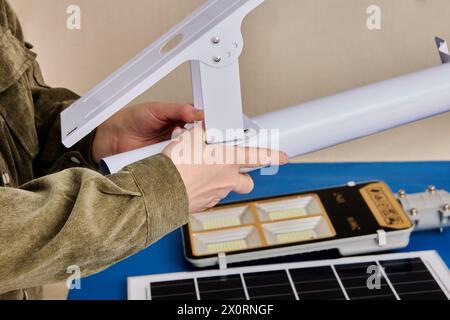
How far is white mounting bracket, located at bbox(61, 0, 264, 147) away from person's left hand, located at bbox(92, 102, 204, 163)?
0.55ft

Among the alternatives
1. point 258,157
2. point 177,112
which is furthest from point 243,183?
point 177,112

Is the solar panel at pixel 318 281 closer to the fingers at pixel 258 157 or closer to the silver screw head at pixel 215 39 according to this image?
the fingers at pixel 258 157

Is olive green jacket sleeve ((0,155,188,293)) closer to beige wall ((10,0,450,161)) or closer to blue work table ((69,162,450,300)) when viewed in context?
blue work table ((69,162,450,300))

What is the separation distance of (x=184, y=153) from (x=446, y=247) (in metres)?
0.52

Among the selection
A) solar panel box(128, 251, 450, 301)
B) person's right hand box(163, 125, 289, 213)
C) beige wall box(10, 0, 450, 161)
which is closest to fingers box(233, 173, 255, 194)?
person's right hand box(163, 125, 289, 213)

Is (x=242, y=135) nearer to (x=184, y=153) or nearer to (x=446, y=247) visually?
(x=184, y=153)

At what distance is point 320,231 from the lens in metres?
1.08

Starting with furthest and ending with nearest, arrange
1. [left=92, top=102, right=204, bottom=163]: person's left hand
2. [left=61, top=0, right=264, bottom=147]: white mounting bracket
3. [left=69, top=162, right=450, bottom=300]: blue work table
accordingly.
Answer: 1. [left=69, top=162, right=450, bottom=300]: blue work table
2. [left=92, top=102, right=204, bottom=163]: person's left hand
3. [left=61, top=0, right=264, bottom=147]: white mounting bracket

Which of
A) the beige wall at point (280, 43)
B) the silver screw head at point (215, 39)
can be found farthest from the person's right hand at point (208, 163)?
the beige wall at point (280, 43)

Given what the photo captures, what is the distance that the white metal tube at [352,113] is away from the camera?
805 mm

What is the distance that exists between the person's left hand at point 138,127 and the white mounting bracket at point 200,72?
17cm

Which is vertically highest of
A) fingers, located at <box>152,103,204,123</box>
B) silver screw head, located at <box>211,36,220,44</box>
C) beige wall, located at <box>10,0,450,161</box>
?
beige wall, located at <box>10,0,450,161</box>

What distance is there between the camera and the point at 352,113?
0.84 metres

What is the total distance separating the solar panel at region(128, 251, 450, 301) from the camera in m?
0.97
